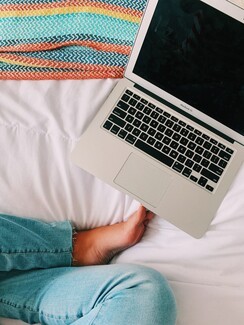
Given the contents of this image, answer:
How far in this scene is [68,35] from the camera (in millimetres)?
953

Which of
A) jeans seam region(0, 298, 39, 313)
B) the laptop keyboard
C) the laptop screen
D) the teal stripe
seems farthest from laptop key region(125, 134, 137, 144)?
jeans seam region(0, 298, 39, 313)

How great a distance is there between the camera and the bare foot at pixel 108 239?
891 millimetres

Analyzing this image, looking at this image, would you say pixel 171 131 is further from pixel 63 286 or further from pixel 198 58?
pixel 63 286

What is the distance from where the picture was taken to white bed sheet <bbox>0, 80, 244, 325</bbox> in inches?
34.0

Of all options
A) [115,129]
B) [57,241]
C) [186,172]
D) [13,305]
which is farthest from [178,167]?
[13,305]

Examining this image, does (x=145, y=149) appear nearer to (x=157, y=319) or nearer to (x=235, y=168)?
(x=235, y=168)

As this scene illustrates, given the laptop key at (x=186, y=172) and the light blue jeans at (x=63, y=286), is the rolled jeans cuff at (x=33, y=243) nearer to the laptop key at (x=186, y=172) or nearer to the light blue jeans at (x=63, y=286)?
the light blue jeans at (x=63, y=286)

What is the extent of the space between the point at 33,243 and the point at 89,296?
14 cm

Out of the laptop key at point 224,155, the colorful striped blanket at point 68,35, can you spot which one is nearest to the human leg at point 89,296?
the laptop key at point 224,155

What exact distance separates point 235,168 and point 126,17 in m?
0.35

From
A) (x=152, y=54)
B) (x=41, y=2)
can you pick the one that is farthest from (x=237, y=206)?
(x=41, y=2)

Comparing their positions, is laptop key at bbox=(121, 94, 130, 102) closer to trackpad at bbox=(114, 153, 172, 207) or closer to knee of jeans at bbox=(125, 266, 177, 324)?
trackpad at bbox=(114, 153, 172, 207)

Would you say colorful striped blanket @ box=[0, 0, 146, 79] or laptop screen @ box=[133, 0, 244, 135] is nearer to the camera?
laptop screen @ box=[133, 0, 244, 135]

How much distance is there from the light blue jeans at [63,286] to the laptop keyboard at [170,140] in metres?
0.19
